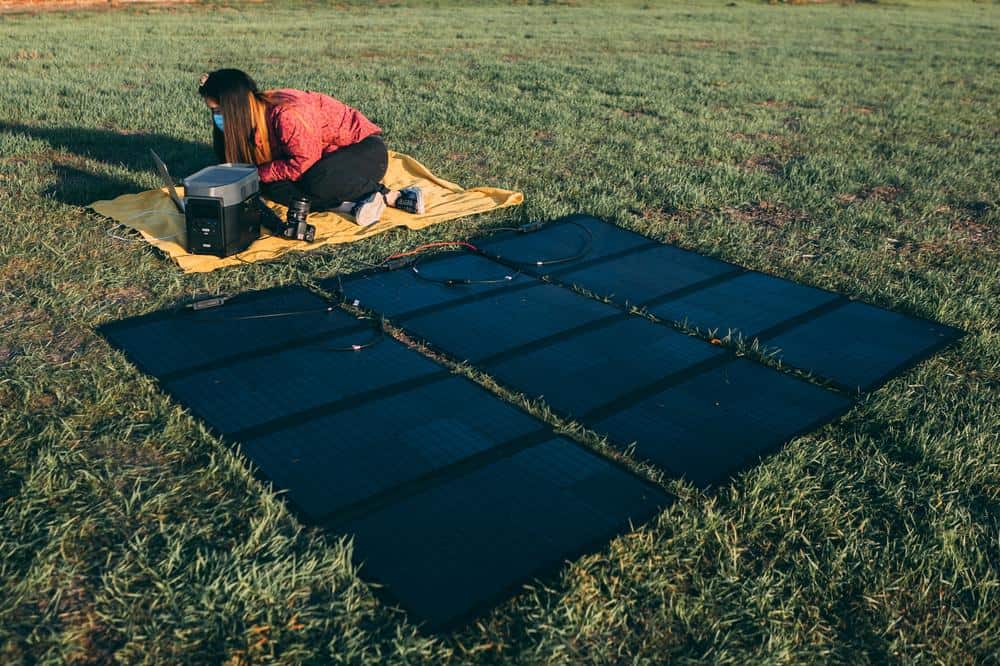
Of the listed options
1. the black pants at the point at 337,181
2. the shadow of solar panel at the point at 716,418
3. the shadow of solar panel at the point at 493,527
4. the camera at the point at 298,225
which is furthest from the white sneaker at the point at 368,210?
the shadow of solar panel at the point at 493,527

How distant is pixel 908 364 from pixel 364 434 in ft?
10.3

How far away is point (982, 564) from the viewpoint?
10.3 ft

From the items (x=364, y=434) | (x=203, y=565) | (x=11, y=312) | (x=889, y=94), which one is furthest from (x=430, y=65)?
(x=203, y=565)

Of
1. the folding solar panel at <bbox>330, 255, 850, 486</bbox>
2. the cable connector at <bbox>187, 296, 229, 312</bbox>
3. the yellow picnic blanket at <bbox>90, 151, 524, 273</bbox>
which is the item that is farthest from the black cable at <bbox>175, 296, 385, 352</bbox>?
the yellow picnic blanket at <bbox>90, 151, 524, 273</bbox>

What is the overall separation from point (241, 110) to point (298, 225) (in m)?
0.95

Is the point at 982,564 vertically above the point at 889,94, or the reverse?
the point at 889,94

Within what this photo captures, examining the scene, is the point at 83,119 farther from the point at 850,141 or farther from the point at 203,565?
the point at 850,141

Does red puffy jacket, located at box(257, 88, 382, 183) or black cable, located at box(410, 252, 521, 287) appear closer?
black cable, located at box(410, 252, 521, 287)

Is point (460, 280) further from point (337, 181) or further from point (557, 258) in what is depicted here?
point (337, 181)

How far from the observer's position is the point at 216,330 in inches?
191

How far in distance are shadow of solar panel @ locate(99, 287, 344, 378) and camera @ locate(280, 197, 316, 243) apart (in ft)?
3.14

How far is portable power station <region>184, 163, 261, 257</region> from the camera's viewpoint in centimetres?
567

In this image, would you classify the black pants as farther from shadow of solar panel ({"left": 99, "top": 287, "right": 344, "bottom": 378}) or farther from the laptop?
shadow of solar panel ({"left": 99, "top": 287, "right": 344, "bottom": 378})

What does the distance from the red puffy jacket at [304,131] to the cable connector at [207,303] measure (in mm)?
1684
